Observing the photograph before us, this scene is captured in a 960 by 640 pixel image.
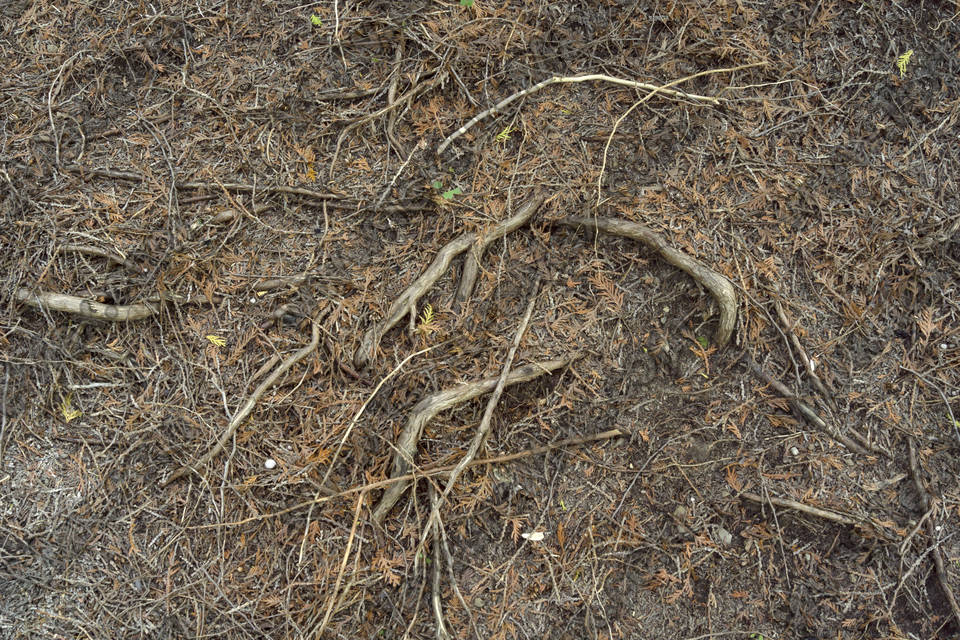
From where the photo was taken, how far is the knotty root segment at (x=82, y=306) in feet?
9.34

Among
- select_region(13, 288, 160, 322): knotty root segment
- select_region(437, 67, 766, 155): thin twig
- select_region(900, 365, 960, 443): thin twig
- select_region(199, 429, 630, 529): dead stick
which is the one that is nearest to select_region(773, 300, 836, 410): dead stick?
select_region(900, 365, 960, 443): thin twig

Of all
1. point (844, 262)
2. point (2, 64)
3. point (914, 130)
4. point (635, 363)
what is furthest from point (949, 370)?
point (2, 64)

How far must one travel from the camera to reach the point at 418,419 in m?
2.73

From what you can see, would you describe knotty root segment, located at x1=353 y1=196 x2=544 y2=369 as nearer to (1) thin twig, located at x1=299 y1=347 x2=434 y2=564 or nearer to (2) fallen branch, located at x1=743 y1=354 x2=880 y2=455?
(1) thin twig, located at x1=299 y1=347 x2=434 y2=564

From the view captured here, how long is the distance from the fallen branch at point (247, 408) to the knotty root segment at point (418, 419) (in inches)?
24.2

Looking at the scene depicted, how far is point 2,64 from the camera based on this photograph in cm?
321

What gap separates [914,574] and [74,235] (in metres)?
4.36

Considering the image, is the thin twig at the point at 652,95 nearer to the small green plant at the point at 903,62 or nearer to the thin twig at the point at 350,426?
the small green plant at the point at 903,62

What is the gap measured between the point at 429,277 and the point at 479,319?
32 centimetres

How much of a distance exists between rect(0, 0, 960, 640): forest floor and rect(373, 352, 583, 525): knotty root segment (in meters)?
0.01

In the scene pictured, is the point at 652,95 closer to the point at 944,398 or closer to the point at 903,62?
the point at 903,62

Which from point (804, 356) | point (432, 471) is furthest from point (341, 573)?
point (804, 356)

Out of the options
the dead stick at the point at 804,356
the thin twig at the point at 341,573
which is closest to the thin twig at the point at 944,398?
the dead stick at the point at 804,356

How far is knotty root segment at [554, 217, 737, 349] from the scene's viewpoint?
280 centimetres
